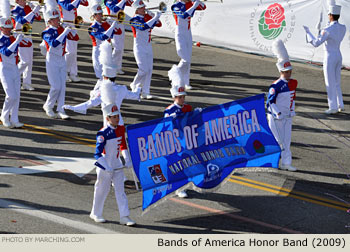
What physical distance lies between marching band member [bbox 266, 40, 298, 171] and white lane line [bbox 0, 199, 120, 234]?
14.3 ft

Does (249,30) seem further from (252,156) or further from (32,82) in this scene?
(252,156)

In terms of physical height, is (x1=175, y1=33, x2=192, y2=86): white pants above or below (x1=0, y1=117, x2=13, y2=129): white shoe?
above

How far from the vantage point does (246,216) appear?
1098 cm

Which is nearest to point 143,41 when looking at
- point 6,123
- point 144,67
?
point 144,67

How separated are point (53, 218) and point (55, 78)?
5.78 meters

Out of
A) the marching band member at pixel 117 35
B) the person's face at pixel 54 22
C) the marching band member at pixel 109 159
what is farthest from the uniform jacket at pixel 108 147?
the marching band member at pixel 117 35

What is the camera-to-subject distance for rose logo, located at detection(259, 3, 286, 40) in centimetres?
2139

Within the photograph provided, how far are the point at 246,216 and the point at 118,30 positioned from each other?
29.0 feet

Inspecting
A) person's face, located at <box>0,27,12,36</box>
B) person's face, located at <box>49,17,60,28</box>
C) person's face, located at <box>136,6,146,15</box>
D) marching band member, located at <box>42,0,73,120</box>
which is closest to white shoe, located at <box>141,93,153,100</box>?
person's face, located at <box>136,6,146,15</box>

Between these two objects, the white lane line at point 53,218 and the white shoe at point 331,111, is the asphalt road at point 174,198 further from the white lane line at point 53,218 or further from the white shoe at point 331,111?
the white shoe at point 331,111

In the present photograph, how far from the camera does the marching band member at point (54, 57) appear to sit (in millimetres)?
15250

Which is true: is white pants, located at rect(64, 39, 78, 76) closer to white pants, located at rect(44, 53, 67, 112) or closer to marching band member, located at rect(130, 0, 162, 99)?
marching band member, located at rect(130, 0, 162, 99)

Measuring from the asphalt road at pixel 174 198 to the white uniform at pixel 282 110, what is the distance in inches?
23.5

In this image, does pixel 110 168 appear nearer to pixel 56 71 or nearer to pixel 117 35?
pixel 56 71
